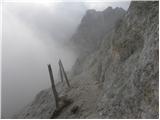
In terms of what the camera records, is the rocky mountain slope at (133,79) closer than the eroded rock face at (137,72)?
No

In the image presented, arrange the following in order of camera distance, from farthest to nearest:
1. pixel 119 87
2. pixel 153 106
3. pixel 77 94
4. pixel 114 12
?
1. pixel 114 12
2. pixel 77 94
3. pixel 119 87
4. pixel 153 106

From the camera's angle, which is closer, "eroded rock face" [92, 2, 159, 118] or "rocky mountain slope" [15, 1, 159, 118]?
"eroded rock face" [92, 2, 159, 118]

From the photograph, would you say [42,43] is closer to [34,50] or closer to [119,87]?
[34,50]

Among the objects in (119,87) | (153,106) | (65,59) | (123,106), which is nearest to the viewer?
(153,106)

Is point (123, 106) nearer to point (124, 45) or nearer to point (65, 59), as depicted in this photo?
point (124, 45)

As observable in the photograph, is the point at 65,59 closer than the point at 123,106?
No

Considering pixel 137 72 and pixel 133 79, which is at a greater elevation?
pixel 137 72

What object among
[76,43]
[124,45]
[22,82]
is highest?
[76,43]

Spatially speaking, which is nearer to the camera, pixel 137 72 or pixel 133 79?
pixel 137 72

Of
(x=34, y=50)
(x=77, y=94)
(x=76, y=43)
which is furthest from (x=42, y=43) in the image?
(x=77, y=94)

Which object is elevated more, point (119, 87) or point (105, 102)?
point (119, 87)

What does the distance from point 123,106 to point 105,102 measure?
268 centimetres

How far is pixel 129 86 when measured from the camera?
13.3m

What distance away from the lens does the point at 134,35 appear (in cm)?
1745
